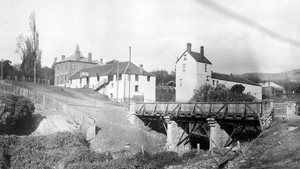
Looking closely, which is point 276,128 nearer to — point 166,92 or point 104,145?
point 104,145

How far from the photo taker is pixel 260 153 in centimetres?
1583

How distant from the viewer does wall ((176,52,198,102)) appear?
5225 centimetres

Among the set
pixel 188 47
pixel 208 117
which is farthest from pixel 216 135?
pixel 188 47

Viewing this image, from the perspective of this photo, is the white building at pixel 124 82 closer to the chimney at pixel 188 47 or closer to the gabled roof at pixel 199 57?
the gabled roof at pixel 199 57

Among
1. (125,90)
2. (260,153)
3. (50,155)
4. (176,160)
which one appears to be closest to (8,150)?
(50,155)

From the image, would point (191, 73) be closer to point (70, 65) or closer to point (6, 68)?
point (70, 65)

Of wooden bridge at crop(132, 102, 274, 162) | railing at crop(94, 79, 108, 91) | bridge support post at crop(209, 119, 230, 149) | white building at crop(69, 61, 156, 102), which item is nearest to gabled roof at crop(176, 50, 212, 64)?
white building at crop(69, 61, 156, 102)

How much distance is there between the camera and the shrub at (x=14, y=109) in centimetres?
2673

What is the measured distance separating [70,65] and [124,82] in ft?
72.4

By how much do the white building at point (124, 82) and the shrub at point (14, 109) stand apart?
78.4 ft

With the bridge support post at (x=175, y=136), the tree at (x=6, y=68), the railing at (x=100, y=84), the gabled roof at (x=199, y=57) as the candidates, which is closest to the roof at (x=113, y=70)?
the railing at (x=100, y=84)

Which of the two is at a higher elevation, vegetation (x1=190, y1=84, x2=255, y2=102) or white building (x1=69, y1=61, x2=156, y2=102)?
white building (x1=69, y1=61, x2=156, y2=102)

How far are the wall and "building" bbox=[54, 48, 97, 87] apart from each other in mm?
26856

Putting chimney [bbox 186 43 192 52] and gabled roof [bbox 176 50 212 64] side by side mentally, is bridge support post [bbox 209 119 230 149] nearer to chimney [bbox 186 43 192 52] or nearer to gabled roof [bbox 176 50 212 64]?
gabled roof [bbox 176 50 212 64]
